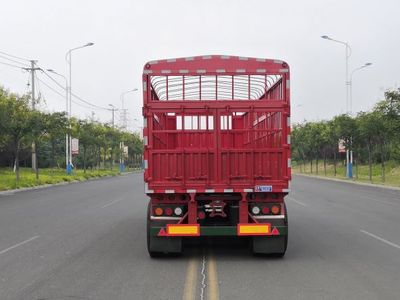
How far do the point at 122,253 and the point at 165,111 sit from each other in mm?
2717

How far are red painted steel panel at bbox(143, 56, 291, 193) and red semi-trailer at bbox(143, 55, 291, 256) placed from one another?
0.05ft

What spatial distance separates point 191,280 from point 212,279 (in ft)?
0.96

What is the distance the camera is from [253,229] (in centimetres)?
877

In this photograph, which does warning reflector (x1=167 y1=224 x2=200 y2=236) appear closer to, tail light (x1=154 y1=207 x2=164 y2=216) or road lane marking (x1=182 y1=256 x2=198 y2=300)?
tail light (x1=154 y1=207 x2=164 y2=216)

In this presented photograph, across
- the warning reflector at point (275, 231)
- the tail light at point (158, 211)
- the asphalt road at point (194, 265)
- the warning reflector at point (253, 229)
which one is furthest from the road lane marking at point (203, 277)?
the warning reflector at point (275, 231)

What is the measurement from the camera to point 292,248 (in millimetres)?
10312

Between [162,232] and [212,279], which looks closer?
[212,279]

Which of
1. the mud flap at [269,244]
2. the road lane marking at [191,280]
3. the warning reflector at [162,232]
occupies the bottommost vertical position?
the road lane marking at [191,280]

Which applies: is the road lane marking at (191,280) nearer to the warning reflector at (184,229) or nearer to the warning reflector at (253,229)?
the warning reflector at (184,229)

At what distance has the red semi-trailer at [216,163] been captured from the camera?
8.83 metres

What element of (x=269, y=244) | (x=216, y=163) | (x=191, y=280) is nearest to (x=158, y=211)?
(x=216, y=163)

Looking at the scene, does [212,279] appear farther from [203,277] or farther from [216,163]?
[216,163]

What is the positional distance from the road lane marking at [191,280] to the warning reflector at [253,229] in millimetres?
890

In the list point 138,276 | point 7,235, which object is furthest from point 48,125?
point 138,276
